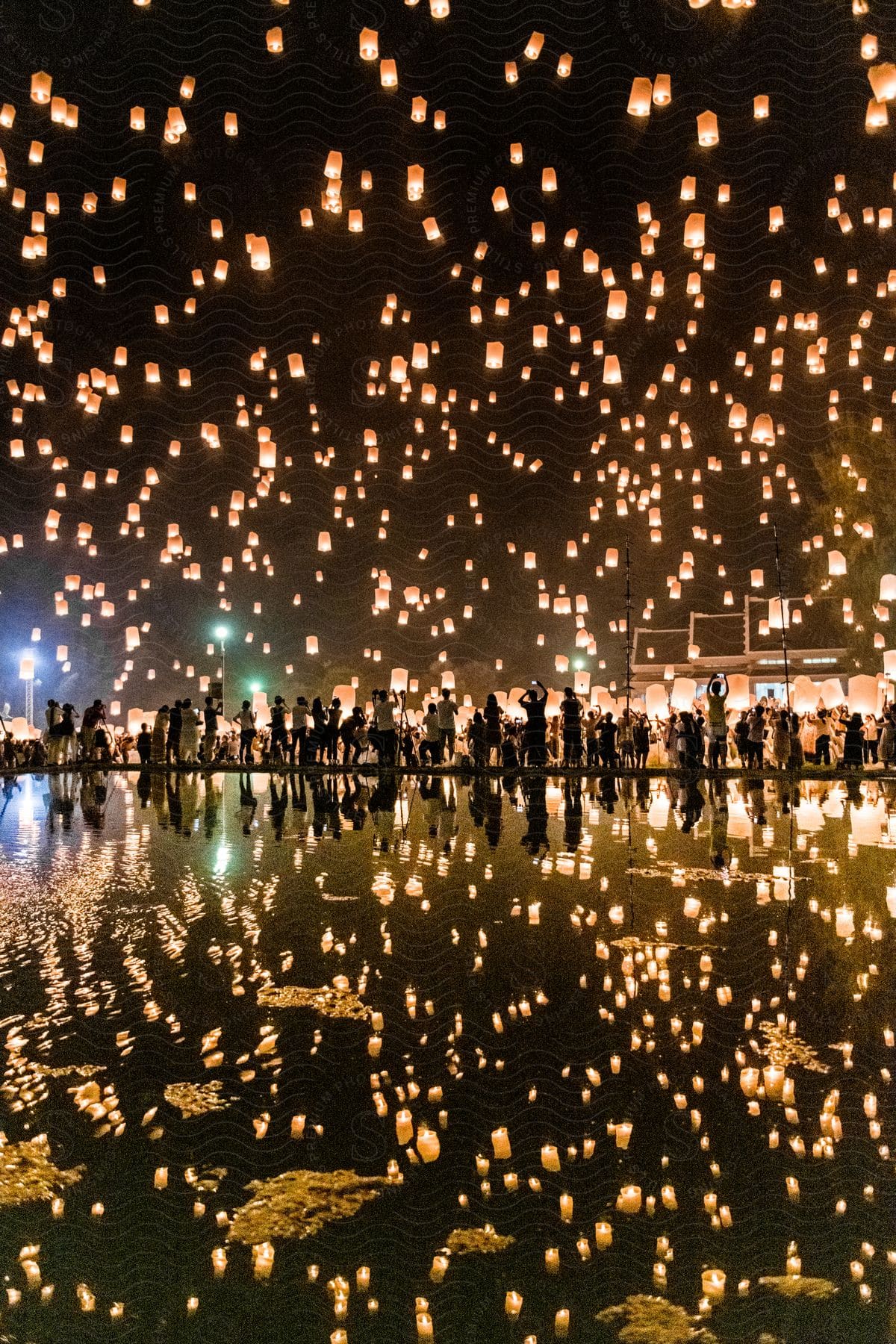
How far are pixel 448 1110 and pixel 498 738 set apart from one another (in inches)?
717

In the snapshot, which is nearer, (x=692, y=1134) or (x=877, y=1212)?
(x=877, y=1212)

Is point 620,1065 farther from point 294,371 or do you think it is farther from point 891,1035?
point 294,371

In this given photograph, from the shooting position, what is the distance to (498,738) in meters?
21.3

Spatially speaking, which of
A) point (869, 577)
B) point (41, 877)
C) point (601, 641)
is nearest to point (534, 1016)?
point (41, 877)

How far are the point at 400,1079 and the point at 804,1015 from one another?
5.53 feet

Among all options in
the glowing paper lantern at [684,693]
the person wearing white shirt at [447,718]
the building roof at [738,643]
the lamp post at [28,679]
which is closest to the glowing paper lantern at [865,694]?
the glowing paper lantern at [684,693]

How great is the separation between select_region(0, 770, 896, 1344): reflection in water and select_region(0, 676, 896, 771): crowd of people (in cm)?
1194

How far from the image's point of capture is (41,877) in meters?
7.38

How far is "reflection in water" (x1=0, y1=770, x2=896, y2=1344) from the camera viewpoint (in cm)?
225

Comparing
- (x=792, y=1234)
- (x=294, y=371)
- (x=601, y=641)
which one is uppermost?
(x=294, y=371)

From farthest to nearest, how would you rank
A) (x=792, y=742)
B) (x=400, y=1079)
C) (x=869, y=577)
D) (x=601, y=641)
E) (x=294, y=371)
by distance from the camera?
(x=601, y=641), (x=869, y=577), (x=792, y=742), (x=294, y=371), (x=400, y=1079)

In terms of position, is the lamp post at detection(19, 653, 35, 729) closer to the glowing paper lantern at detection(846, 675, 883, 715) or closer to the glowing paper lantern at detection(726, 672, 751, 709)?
the glowing paper lantern at detection(726, 672, 751, 709)

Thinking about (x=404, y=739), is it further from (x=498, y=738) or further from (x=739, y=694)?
(x=739, y=694)

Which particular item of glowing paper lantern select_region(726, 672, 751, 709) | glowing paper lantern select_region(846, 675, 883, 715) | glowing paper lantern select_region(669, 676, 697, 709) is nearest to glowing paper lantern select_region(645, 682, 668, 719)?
glowing paper lantern select_region(669, 676, 697, 709)
